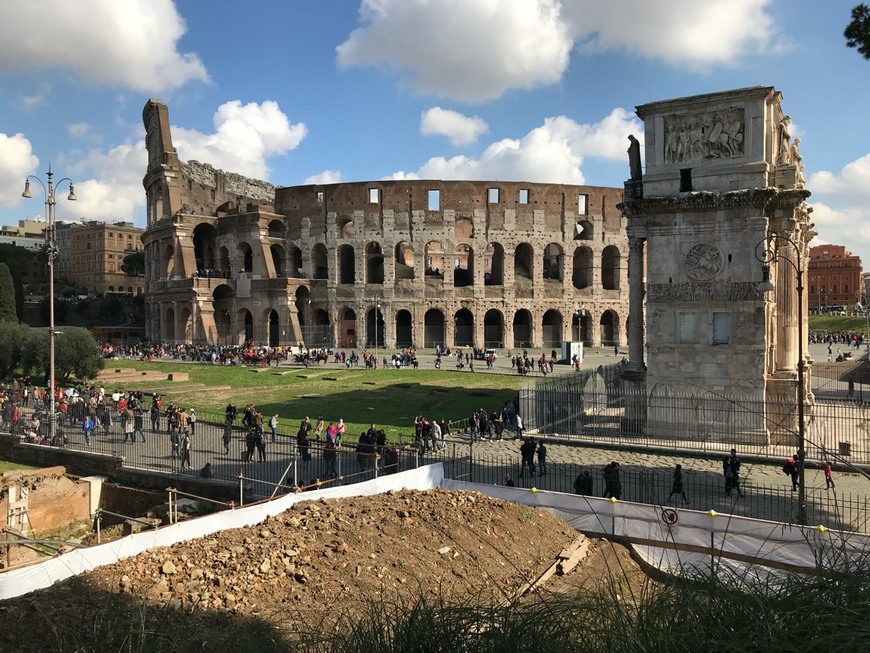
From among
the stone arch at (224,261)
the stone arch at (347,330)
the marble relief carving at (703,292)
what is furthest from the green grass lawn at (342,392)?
the stone arch at (224,261)

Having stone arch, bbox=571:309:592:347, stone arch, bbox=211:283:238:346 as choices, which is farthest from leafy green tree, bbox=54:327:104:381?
stone arch, bbox=571:309:592:347

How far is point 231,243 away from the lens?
51375 millimetres

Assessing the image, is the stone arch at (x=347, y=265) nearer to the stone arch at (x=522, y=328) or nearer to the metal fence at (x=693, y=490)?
the stone arch at (x=522, y=328)

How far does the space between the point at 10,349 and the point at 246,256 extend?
982 inches

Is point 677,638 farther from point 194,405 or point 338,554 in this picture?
point 194,405

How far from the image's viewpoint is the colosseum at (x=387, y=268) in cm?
4872

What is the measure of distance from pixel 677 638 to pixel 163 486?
14551mm

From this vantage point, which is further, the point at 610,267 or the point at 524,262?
the point at 610,267

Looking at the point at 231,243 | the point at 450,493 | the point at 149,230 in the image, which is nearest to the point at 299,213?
the point at 231,243

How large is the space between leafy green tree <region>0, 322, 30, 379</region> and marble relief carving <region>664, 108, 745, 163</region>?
97.2ft

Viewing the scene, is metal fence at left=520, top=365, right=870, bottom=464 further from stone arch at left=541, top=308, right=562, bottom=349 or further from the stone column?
stone arch at left=541, top=308, right=562, bottom=349

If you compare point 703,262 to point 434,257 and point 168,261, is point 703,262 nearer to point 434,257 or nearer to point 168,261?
point 434,257

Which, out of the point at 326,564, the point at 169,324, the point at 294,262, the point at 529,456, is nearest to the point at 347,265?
the point at 294,262

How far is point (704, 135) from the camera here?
17.1 metres
